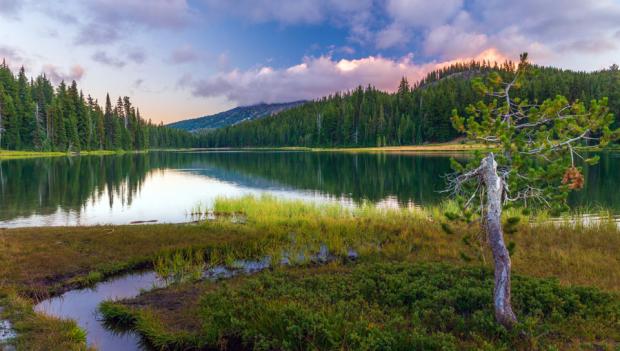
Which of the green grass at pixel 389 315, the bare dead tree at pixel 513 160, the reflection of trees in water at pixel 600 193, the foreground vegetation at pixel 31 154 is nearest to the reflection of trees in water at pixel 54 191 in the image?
the green grass at pixel 389 315

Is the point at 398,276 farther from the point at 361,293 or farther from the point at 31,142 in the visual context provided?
the point at 31,142

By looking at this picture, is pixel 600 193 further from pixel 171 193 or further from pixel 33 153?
pixel 33 153

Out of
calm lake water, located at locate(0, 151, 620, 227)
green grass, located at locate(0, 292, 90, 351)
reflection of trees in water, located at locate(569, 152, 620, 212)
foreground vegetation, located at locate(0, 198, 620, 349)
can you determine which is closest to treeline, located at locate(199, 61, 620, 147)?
reflection of trees in water, located at locate(569, 152, 620, 212)

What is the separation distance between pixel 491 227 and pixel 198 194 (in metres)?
37.5

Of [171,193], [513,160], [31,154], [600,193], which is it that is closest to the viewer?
[513,160]

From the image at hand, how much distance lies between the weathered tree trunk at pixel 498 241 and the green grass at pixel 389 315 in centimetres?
30

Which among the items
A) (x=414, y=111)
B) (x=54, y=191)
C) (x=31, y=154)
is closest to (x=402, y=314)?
(x=54, y=191)

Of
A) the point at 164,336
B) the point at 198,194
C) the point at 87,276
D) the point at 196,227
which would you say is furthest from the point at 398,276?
the point at 198,194

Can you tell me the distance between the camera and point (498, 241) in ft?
23.5

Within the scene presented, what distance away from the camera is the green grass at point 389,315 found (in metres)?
7.33

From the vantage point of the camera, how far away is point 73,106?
11594cm

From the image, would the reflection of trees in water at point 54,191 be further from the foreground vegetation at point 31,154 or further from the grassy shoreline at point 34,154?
the grassy shoreline at point 34,154

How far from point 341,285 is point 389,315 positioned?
1.96m

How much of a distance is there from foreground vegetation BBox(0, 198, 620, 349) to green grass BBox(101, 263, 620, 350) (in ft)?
0.11
